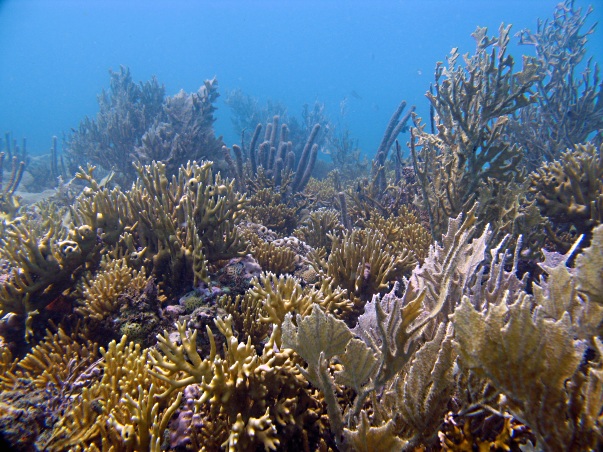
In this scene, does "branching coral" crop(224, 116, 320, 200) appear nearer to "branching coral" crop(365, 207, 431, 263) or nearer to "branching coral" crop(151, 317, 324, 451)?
"branching coral" crop(365, 207, 431, 263)

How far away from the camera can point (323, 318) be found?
4.88 ft

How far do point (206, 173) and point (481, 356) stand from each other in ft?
11.8

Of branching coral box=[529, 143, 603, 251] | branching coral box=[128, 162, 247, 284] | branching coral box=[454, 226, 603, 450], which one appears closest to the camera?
branching coral box=[454, 226, 603, 450]

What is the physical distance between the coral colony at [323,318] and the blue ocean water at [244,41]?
410 feet

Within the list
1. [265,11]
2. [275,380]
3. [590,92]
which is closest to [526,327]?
[275,380]

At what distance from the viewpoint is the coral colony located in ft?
4.75

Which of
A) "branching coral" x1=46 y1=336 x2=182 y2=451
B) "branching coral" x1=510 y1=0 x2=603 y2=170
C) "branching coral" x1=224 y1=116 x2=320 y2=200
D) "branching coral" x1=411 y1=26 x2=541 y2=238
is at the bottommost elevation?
"branching coral" x1=46 y1=336 x2=182 y2=451

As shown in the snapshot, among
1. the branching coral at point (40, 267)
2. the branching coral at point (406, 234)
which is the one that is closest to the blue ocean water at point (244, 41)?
the branching coral at point (406, 234)

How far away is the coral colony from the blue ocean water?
125 m

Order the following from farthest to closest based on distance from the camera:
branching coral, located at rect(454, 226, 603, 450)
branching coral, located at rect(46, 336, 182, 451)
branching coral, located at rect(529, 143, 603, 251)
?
branching coral, located at rect(529, 143, 603, 251) → branching coral, located at rect(46, 336, 182, 451) → branching coral, located at rect(454, 226, 603, 450)

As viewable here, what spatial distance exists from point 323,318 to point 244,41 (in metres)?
166

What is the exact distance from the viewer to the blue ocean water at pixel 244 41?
127312mm

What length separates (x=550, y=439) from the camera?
3.92ft

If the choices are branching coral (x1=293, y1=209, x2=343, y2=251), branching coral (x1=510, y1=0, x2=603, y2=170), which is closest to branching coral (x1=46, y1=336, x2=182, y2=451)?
branching coral (x1=293, y1=209, x2=343, y2=251)
